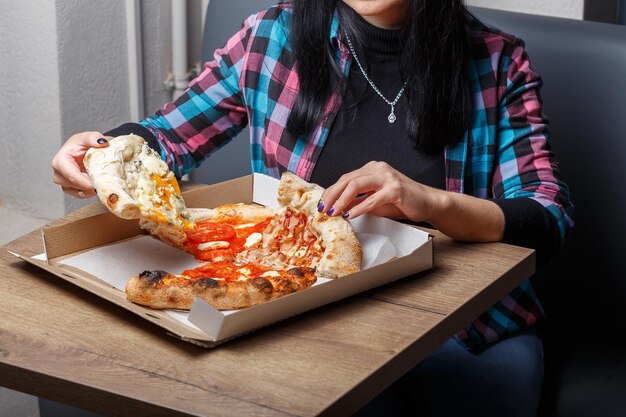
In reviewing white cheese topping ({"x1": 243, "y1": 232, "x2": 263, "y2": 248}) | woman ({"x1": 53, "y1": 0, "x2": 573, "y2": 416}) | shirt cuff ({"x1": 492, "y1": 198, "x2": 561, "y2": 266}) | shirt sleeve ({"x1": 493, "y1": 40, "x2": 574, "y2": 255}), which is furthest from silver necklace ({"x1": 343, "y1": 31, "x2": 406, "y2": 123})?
white cheese topping ({"x1": 243, "y1": 232, "x2": 263, "y2": 248})

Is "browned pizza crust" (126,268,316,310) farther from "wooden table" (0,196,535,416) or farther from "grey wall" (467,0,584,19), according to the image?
"grey wall" (467,0,584,19)

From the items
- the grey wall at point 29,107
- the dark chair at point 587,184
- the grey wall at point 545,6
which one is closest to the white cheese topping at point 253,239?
the dark chair at point 587,184

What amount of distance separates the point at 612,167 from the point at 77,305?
106 centimetres

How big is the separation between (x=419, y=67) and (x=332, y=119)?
17 centimetres

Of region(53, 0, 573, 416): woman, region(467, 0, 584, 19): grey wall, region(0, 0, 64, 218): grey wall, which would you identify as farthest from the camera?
region(0, 0, 64, 218): grey wall

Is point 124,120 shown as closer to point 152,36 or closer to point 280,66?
point 152,36

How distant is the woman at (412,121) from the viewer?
149 cm

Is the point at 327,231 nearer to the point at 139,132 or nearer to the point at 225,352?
the point at 225,352

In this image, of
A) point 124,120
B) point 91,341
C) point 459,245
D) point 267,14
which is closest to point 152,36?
point 124,120

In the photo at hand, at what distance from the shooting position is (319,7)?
165cm

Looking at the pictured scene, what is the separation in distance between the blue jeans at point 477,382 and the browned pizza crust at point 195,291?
1.61 feet

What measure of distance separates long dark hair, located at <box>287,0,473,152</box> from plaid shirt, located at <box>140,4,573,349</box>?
2 centimetres

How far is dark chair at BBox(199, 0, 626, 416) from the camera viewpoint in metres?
1.74

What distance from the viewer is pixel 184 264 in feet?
3.88
